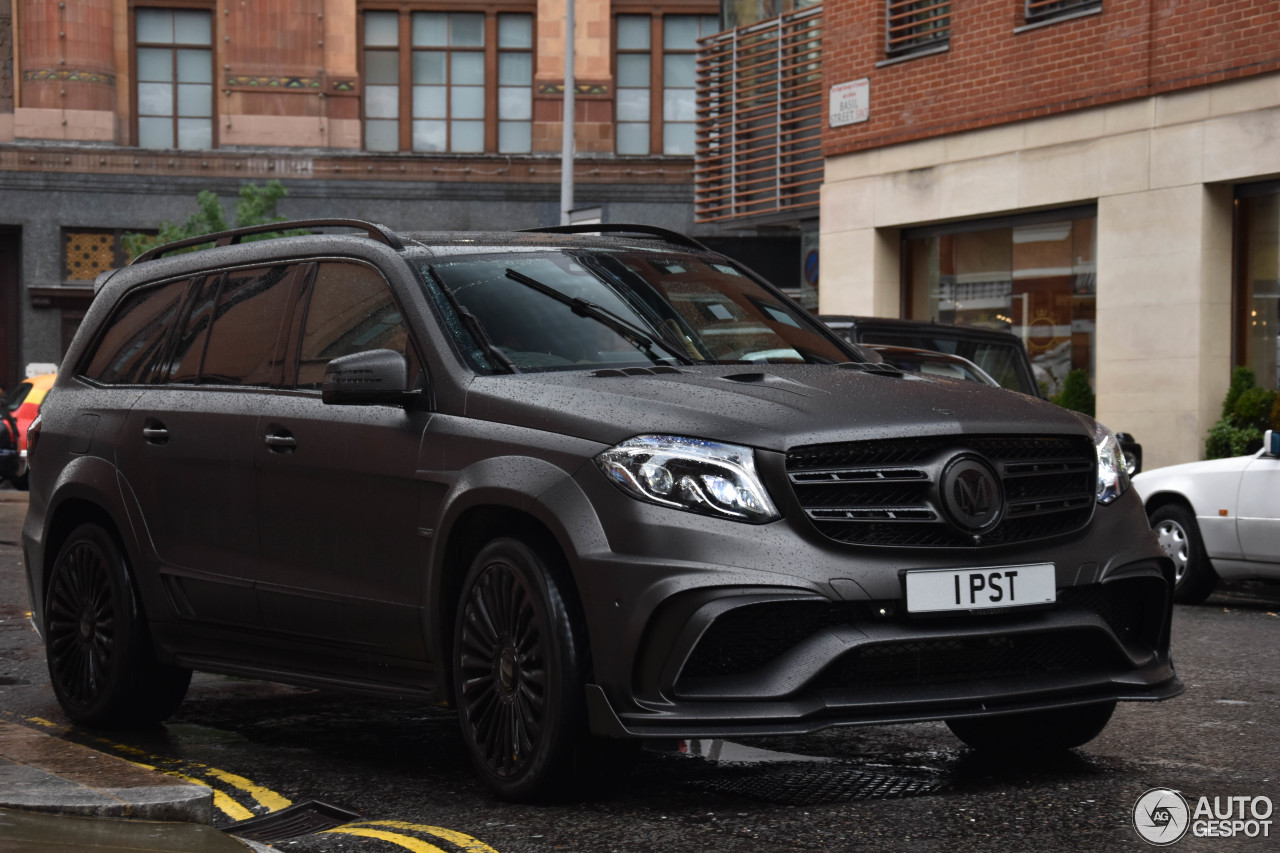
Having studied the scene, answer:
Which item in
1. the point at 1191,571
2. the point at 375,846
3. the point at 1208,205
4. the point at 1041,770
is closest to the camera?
the point at 375,846

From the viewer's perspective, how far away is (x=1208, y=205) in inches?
684

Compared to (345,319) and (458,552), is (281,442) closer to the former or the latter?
(345,319)

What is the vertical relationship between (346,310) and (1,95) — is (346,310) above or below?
below

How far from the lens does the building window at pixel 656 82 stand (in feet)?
127

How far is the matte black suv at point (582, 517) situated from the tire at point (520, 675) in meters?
0.01

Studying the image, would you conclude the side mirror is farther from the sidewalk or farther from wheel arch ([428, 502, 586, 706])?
the sidewalk

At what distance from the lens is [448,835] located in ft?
16.3

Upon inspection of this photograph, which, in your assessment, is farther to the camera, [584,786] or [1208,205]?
[1208,205]

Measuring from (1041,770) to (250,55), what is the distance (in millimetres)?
33708

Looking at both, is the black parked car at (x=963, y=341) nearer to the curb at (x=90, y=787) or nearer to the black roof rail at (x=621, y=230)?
the black roof rail at (x=621, y=230)

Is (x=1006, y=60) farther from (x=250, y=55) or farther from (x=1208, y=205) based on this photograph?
(x=250, y=55)

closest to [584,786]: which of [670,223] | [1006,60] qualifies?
[1006,60]

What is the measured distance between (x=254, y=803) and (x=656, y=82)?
112 feet

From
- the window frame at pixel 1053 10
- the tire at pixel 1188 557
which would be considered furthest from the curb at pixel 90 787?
the window frame at pixel 1053 10
